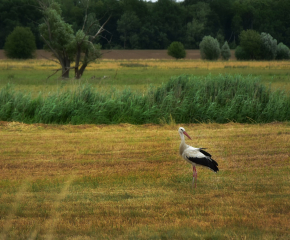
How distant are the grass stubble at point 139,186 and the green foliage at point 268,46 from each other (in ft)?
205

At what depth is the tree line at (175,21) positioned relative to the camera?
92.4m

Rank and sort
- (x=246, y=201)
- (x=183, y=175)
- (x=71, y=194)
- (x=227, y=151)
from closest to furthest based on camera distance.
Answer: (x=246, y=201)
(x=71, y=194)
(x=183, y=175)
(x=227, y=151)

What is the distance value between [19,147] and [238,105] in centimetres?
844

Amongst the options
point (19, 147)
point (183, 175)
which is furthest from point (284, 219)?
point (19, 147)

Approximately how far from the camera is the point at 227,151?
10.7m

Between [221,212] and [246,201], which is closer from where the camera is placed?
[221,212]

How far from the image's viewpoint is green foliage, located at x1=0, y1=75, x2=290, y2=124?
1559 centimetres

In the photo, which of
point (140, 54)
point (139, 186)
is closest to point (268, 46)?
point (140, 54)

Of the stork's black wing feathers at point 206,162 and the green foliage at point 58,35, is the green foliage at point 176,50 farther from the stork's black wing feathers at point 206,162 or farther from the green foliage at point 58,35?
the stork's black wing feathers at point 206,162

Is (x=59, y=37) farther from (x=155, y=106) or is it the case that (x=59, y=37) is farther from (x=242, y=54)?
(x=242, y=54)

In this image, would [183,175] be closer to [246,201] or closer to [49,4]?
[246,201]

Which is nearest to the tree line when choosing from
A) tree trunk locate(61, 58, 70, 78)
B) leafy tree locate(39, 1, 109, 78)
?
tree trunk locate(61, 58, 70, 78)

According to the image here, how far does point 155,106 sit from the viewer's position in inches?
622

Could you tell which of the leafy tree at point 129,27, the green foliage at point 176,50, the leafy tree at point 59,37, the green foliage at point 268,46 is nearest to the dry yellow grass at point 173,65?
the green foliage at point 268,46
